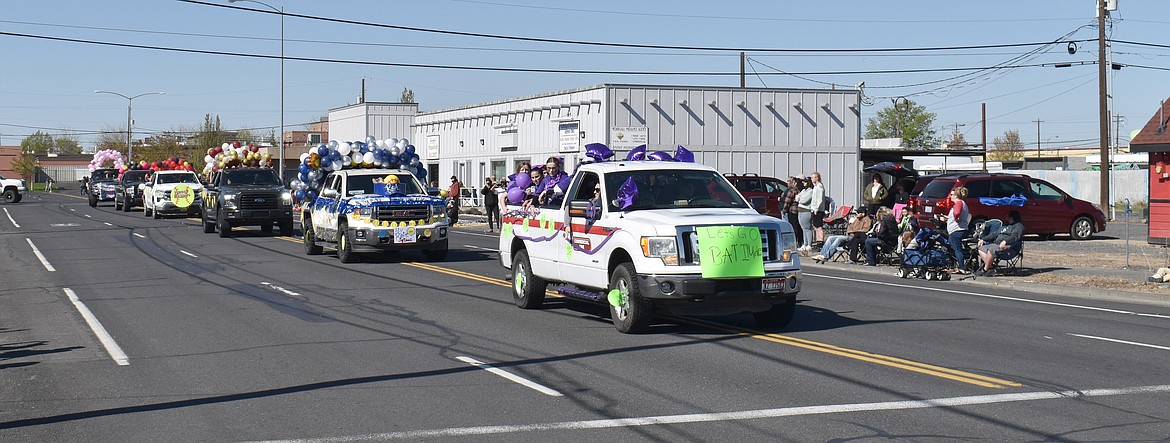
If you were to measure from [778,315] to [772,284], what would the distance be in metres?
0.88

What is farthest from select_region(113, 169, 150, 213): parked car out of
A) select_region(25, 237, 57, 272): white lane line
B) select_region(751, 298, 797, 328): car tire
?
select_region(751, 298, 797, 328): car tire

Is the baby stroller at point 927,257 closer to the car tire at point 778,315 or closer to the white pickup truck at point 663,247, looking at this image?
the white pickup truck at point 663,247

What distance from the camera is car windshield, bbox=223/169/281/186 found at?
108 ft

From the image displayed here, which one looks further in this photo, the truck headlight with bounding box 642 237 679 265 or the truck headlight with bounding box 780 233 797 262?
the truck headlight with bounding box 780 233 797 262

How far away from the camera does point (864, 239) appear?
23.3 m

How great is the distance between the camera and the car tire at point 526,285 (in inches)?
585

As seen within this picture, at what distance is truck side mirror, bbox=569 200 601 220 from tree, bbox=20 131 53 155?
532 ft

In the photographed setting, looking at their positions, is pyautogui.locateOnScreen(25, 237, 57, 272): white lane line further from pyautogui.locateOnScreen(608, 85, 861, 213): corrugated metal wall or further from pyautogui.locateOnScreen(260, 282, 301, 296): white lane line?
pyautogui.locateOnScreen(608, 85, 861, 213): corrugated metal wall

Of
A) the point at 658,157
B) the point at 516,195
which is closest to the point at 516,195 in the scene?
the point at 516,195

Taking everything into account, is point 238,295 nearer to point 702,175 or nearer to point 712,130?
point 702,175

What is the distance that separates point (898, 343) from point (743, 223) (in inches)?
77.3

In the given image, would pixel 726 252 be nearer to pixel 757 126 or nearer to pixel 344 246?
pixel 344 246

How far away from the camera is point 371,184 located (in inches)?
931

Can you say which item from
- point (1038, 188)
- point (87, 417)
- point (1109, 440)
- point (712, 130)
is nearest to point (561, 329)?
point (87, 417)
